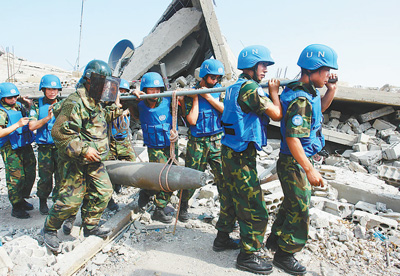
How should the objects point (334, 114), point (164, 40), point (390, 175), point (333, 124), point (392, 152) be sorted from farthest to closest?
point (164, 40)
point (334, 114)
point (333, 124)
point (392, 152)
point (390, 175)

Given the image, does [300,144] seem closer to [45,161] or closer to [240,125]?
[240,125]

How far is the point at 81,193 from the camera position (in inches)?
129

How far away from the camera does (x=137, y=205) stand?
4262 millimetres

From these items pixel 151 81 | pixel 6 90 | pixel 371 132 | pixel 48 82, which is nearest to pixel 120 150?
pixel 151 81

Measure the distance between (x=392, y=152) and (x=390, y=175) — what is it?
1189 millimetres

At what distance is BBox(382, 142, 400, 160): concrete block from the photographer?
6.45 meters

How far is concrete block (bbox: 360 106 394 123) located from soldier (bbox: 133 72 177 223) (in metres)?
6.07

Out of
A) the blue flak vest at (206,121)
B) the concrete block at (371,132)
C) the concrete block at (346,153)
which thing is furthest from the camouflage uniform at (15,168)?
the concrete block at (371,132)

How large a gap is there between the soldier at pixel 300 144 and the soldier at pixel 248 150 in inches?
7.4

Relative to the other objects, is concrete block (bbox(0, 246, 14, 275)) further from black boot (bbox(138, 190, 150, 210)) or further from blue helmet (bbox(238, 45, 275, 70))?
blue helmet (bbox(238, 45, 275, 70))

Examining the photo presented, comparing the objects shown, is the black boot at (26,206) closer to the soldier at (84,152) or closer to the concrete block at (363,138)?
the soldier at (84,152)

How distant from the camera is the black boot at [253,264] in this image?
115 inches

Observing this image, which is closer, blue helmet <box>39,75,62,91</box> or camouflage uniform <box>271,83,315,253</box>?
camouflage uniform <box>271,83,315,253</box>

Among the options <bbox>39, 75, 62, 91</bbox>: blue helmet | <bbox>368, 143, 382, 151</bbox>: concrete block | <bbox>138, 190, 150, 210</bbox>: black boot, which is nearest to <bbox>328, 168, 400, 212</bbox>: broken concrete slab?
<bbox>368, 143, 382, 151</bbox>: concrete block
